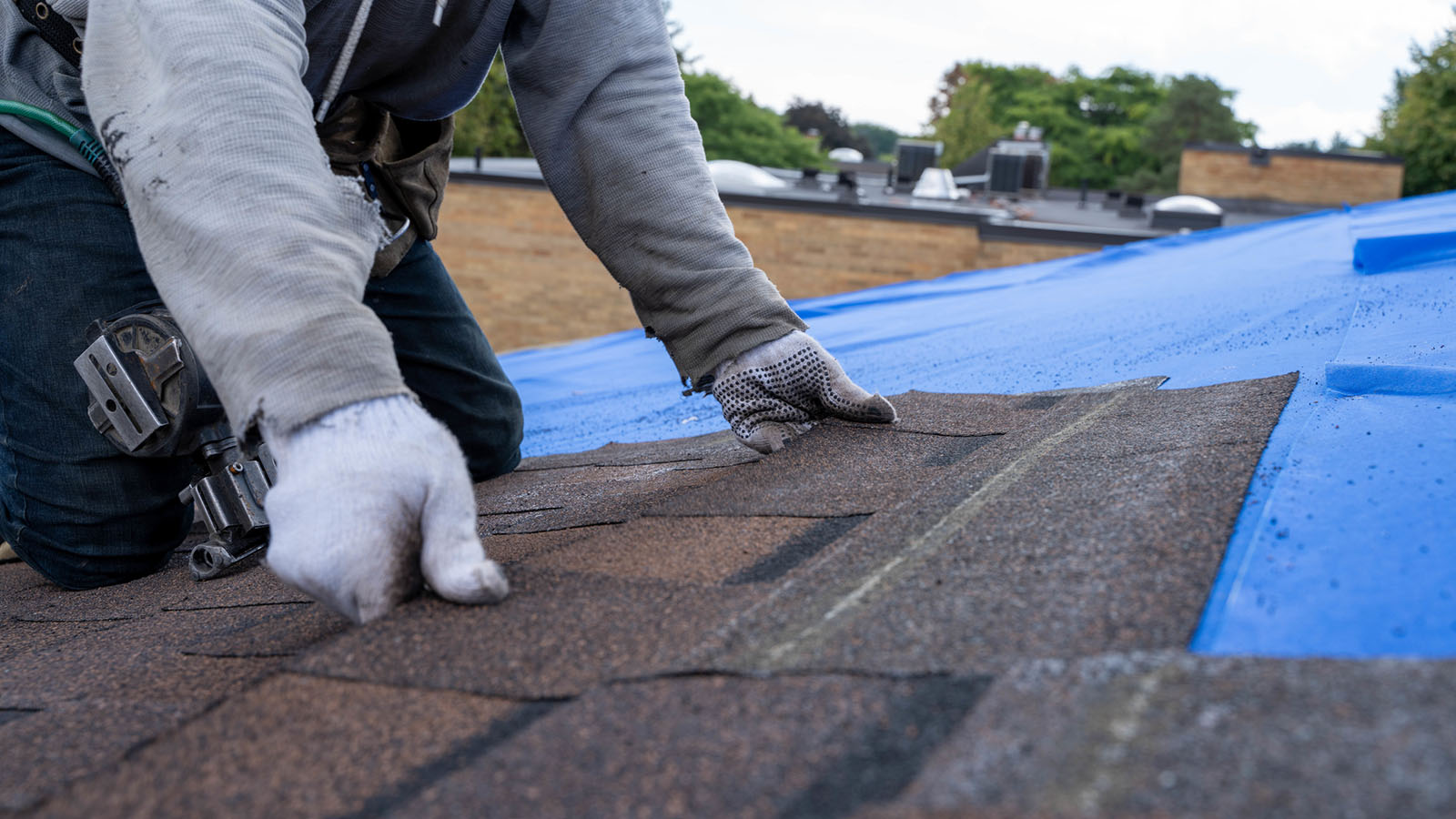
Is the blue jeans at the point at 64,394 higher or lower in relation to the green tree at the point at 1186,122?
lower

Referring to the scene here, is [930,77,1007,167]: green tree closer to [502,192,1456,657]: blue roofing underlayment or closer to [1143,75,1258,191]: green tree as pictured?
[1143,75,1258,191]: green tree

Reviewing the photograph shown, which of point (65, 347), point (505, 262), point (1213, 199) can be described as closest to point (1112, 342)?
point (65, 347)

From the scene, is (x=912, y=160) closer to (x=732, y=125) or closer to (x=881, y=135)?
(x=732, y=125)

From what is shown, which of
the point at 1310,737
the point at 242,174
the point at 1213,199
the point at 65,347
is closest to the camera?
the point at 1310,737

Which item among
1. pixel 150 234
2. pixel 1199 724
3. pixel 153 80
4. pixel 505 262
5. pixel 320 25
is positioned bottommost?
pixel 505 262

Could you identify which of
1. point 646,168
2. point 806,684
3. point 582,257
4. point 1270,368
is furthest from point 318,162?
point 582,257

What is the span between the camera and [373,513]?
45.4 inches

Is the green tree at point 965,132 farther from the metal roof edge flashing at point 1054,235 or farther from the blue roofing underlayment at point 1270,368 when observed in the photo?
the blue roofing underlayment at point 1270,368

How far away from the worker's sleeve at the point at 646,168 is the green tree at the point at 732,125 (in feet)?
76.9

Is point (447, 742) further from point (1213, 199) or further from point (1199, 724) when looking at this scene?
point (1213, 199)

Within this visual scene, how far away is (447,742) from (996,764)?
0.46 meters

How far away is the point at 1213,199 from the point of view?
1562cm

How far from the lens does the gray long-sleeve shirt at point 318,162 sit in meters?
1.22

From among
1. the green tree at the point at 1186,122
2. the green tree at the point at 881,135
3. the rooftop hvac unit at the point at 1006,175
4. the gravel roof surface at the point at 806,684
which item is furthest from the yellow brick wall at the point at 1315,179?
the green tree at the point at 881,135
